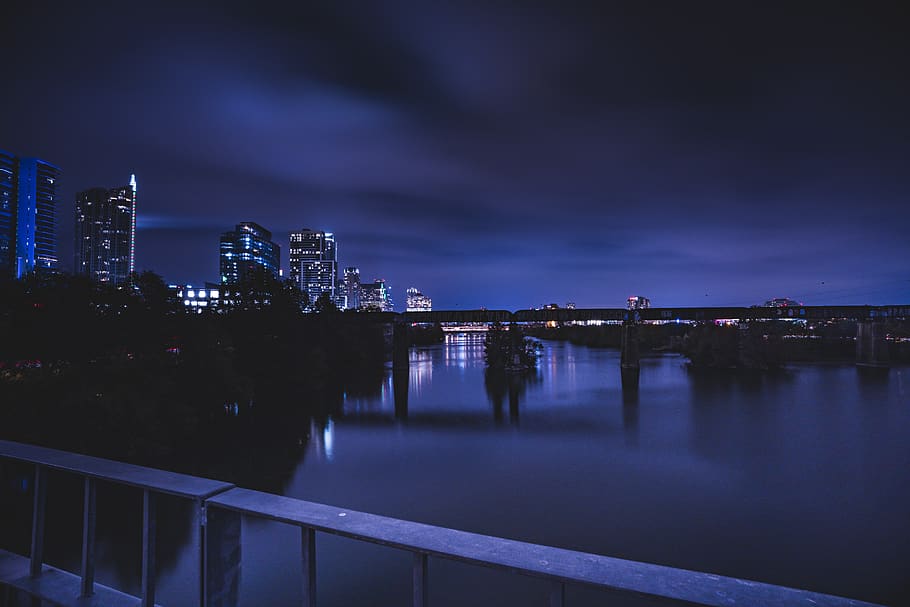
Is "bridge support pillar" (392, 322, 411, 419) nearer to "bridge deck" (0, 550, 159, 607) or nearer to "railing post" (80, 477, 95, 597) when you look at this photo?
A: "bridge deck" (0, 550, 159, 607)

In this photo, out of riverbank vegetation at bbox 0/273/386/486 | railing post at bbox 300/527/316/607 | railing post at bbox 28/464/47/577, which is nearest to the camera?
railing post at bbox 300/527/316/607

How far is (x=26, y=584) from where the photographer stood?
12.6 feet

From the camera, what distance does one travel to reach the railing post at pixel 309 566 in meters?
2.69

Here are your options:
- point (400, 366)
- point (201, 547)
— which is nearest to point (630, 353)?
point (400, 366)

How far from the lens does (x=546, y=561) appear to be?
7.44 feet

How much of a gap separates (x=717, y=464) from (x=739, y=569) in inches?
483

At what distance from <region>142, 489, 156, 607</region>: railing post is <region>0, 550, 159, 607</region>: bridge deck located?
0.36m

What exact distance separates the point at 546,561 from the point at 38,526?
4279 mm

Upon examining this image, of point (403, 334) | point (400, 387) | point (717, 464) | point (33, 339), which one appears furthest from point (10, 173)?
point (717, 464)

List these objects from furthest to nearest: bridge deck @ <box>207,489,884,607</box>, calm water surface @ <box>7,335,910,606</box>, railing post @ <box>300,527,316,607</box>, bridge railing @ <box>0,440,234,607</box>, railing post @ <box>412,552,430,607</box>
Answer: calm water surface @ <box>7,335,910,606</box>
bridge railing @ <box>0,440,234,607</box>
railing post @ <box>300,527,316,607</box>
railing post @ <box>412,552,430,607</box>
bridge deck @ <box>207,489,884,607</box>

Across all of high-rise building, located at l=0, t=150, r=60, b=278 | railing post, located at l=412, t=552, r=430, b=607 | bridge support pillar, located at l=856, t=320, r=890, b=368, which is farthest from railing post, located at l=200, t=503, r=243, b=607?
high-rise building, located at l=0, t=150, r=60, b=278

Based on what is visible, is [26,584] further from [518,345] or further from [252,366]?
[518,345]

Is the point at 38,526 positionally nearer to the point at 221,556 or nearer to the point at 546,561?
the point at 221,556

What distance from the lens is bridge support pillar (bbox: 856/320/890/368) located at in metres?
76.8
